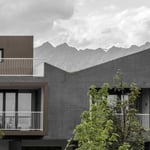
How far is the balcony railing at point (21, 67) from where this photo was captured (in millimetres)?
30844

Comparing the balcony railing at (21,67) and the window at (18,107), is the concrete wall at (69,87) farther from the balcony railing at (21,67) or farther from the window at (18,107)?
the window at (18,107)

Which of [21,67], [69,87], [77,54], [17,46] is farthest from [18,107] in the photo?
[77,54]

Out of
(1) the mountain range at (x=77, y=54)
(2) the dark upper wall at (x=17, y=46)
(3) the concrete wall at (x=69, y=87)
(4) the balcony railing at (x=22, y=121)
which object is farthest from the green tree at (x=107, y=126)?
(1) the mountain range at (x=77, y=54)

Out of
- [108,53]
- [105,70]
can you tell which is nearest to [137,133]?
[105,70]

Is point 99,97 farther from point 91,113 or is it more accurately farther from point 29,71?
point 29,71

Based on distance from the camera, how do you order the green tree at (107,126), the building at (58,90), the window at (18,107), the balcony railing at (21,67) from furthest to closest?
the balcony railing at (21,67)
the window at (18,107)
the building at (58,90)
the green tree at (107,126)

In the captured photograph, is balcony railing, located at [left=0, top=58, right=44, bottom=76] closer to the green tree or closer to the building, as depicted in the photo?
the building

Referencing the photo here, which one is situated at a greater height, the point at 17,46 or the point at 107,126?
the point at 17,46

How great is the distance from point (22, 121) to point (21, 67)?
2.85 meters

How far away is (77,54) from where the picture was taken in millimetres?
56219

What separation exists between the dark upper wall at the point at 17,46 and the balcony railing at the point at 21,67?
13.8 feet

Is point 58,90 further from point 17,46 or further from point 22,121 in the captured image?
point 17,46

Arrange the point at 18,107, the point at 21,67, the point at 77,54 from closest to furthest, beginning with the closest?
the point at 21,67 < the point at 18,107 < the point at 77,54

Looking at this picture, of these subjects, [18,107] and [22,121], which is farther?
[18,107]
